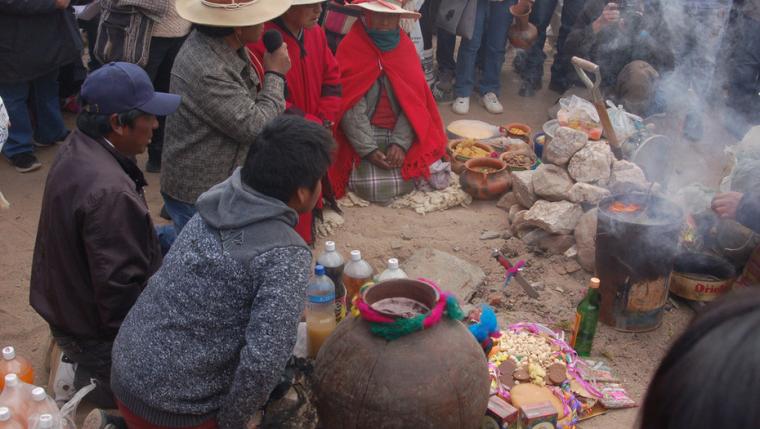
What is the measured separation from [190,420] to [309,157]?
115 centimetres

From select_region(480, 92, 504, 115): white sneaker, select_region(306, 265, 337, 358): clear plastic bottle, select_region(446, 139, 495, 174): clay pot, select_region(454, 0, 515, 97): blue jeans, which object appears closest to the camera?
select_region(306, 265, 337, 358): clear plastic bottle

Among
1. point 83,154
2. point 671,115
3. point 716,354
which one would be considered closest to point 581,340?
point 83,154

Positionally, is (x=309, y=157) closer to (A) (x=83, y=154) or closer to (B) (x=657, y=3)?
(A) (x=83, y=154)

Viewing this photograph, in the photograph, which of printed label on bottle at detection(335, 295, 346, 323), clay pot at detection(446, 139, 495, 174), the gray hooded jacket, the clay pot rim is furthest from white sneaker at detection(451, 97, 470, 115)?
the gray hooded jacket

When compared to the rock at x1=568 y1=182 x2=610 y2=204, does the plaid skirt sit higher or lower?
lower

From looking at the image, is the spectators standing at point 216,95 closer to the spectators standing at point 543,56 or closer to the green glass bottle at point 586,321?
the green glass bottle at point 586,321

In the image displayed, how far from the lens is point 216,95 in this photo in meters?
3.81

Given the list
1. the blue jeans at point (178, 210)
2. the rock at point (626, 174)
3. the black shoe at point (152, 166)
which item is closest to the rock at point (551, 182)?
the rock at point (626, 174)

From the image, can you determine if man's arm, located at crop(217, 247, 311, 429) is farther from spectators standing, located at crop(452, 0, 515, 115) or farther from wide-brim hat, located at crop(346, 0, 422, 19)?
spectators standing, located at crop(452, 0, 515, 115)

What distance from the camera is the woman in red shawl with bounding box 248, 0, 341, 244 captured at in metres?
4.67

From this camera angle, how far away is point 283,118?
2.58 meters

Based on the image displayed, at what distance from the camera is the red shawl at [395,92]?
579 centimetres

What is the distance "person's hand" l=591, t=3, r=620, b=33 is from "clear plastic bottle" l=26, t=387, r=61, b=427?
6691 mm

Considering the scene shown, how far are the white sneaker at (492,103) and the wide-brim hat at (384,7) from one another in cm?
287
